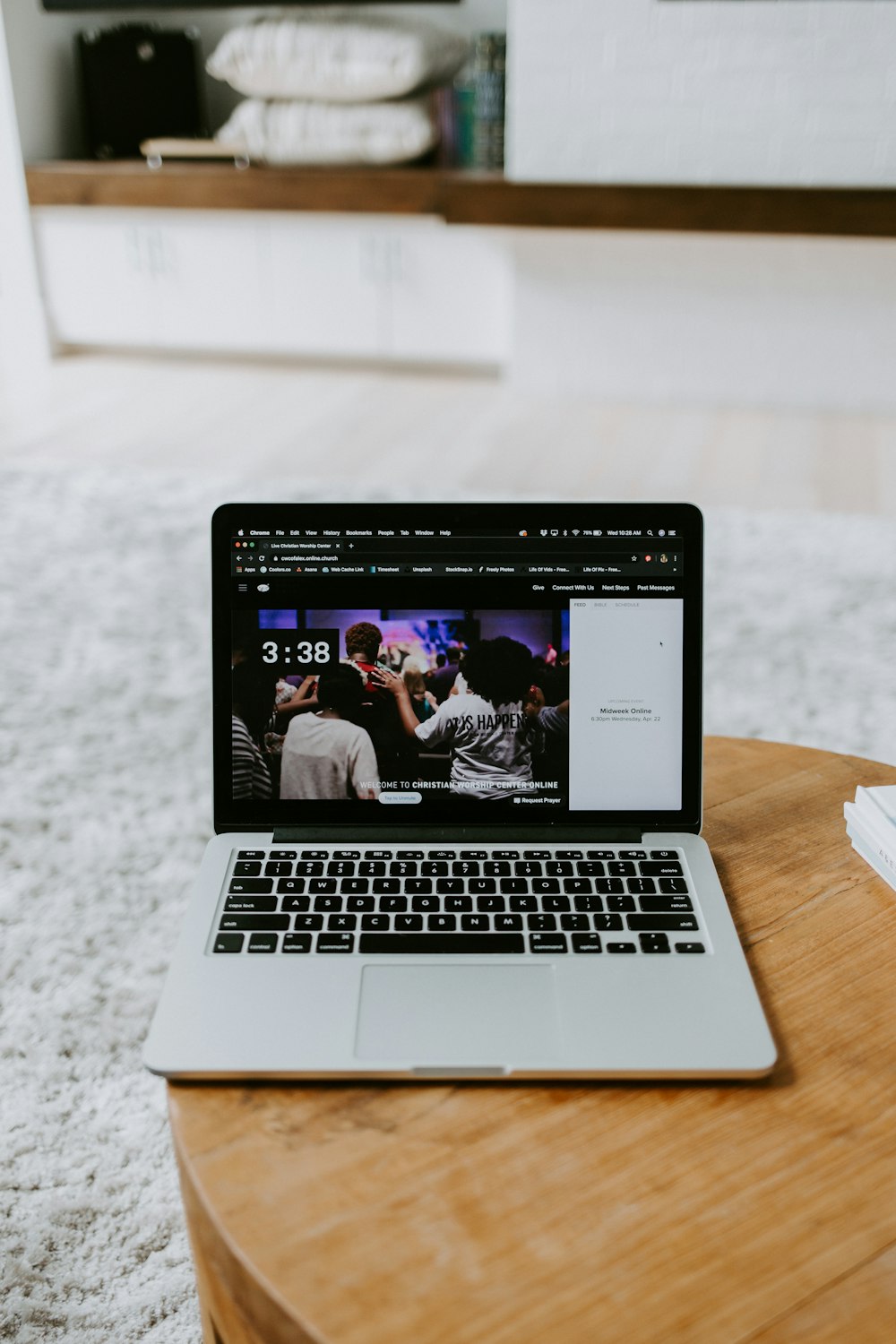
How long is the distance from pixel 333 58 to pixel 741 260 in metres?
1.30

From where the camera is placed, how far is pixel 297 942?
69cm

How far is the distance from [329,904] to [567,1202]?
0.81 feet

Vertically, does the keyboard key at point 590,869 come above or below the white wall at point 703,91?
below

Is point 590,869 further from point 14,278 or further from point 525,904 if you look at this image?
point 14,278

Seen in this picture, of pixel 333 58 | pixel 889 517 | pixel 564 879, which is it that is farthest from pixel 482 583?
pixel 333 58

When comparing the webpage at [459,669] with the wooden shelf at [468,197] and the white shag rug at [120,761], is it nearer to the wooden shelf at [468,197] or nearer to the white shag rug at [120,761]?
the white shag rug at [120,761]

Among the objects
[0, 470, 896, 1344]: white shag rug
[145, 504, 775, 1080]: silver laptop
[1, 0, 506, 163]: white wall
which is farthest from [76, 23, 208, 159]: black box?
[145, 504, 775, 1080]: silver laptop

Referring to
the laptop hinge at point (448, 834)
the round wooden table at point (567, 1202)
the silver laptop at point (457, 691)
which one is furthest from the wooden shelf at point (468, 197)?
the round wooden table at point (567, 1202)

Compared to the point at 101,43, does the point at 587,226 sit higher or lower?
lower

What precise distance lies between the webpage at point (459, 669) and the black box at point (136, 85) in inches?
138

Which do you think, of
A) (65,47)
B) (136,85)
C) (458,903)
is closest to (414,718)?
(458,903)

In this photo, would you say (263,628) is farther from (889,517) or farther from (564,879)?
(889,517)

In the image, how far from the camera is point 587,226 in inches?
122

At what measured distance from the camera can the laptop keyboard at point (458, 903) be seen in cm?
69
